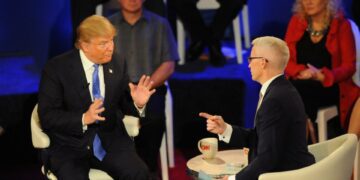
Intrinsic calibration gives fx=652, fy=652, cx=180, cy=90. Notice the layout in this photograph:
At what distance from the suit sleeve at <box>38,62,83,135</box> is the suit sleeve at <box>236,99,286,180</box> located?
107 cm

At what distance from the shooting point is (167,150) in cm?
482

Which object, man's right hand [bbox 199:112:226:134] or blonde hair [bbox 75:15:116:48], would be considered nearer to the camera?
man's right hand [bbox 199:112:226:134]

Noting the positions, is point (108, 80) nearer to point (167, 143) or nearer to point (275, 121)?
point (275, 121)

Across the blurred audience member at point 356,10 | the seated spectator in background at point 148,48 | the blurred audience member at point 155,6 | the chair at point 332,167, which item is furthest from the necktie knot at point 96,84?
the blurred audience member at point 356,10

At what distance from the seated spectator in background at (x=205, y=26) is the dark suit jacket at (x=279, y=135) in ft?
9.26

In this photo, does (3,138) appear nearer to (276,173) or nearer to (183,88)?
(183,88)

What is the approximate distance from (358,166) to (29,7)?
3.19 m

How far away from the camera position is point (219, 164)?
3186 mm

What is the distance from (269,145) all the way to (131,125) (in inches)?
46.8

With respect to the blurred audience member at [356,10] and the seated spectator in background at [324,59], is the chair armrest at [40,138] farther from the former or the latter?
the blurred audience member at [356,10]

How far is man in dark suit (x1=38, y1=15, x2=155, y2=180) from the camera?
3453 mm

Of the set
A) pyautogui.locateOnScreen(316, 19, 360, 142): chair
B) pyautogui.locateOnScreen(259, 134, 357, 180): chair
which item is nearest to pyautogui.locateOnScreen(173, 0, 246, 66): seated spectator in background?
pyautogui.locateOnScreen(316, 19, 360, 142): chair

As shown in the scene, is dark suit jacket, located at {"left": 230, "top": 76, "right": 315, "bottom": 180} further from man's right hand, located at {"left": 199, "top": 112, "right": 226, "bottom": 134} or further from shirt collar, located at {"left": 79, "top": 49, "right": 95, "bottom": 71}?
shirt collar, located at {"left": 79, "top": 49, "right": 95, "bottom": 71}

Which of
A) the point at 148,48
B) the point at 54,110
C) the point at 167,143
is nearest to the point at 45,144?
the point at 54,110
